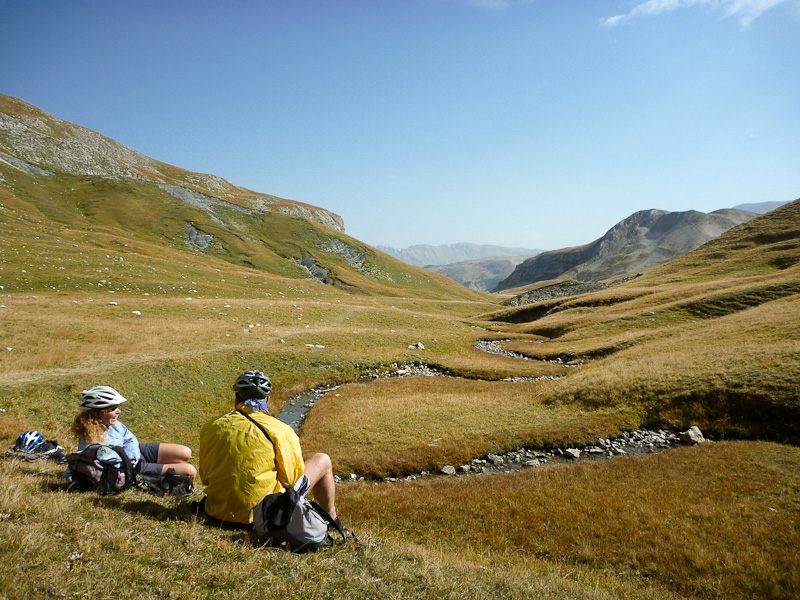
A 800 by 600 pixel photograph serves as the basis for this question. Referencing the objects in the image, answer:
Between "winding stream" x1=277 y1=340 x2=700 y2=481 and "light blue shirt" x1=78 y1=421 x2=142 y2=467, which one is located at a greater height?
"light blue shirt" x1=78 y1=421 x2=142 y2=467

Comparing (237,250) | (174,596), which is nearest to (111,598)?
(174,596)

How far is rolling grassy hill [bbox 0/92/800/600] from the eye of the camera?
5.79 meters

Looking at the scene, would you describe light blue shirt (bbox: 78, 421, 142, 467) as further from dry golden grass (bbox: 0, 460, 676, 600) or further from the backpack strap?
dry golden grass (bbox: 0, 460, 676, 600)

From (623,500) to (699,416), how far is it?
36.3ft

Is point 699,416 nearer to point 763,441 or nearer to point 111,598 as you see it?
point 763,441

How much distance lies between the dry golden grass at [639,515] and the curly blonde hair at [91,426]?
24.6ft

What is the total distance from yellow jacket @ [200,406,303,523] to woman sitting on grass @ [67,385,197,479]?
2.53 meters

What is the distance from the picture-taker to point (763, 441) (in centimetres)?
1683

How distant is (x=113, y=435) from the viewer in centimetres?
825

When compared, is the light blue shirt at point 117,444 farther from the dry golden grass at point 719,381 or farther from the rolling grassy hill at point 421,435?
the dry golden grass at point 719,381

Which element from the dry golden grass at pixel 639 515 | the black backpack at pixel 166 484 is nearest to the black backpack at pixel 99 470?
the black backpack at pixel 166 484

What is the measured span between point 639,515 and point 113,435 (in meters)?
15.4

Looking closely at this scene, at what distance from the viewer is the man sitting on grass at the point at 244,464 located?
20.8 feet

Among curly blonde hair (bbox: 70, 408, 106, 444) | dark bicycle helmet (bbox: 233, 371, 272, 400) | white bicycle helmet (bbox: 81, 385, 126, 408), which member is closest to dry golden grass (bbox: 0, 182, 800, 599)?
curly blonde hair (bbox: 70, 408, 106, 444)
